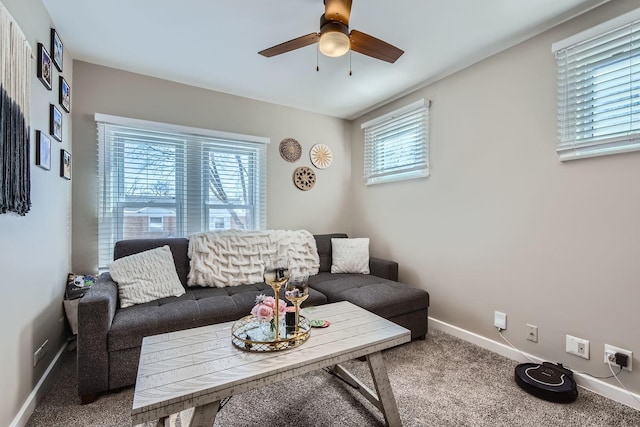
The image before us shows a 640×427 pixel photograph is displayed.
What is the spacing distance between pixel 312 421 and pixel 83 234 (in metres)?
2.51

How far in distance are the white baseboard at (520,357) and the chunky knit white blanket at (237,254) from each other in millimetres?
1436

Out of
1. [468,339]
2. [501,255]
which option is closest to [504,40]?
[501,255]

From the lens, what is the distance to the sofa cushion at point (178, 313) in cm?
181

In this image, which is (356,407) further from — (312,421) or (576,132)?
(576,132)

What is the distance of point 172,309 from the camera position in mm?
2035

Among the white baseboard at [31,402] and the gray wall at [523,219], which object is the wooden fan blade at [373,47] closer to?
the gray wall at [523,219]

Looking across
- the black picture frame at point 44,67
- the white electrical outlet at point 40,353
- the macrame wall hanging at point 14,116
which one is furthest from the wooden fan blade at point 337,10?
the white electrical outlet at point 40,353

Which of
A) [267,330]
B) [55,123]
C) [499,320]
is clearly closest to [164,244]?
[55,123]

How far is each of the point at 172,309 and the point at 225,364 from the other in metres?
0.99

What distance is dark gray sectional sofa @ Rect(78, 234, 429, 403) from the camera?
5.68 ft

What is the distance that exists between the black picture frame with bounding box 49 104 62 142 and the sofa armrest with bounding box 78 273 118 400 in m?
1.22

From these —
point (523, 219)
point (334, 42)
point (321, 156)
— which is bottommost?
point (523, 219)

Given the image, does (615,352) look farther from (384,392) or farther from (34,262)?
(34,262)

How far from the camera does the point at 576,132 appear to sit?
6.44 ft
